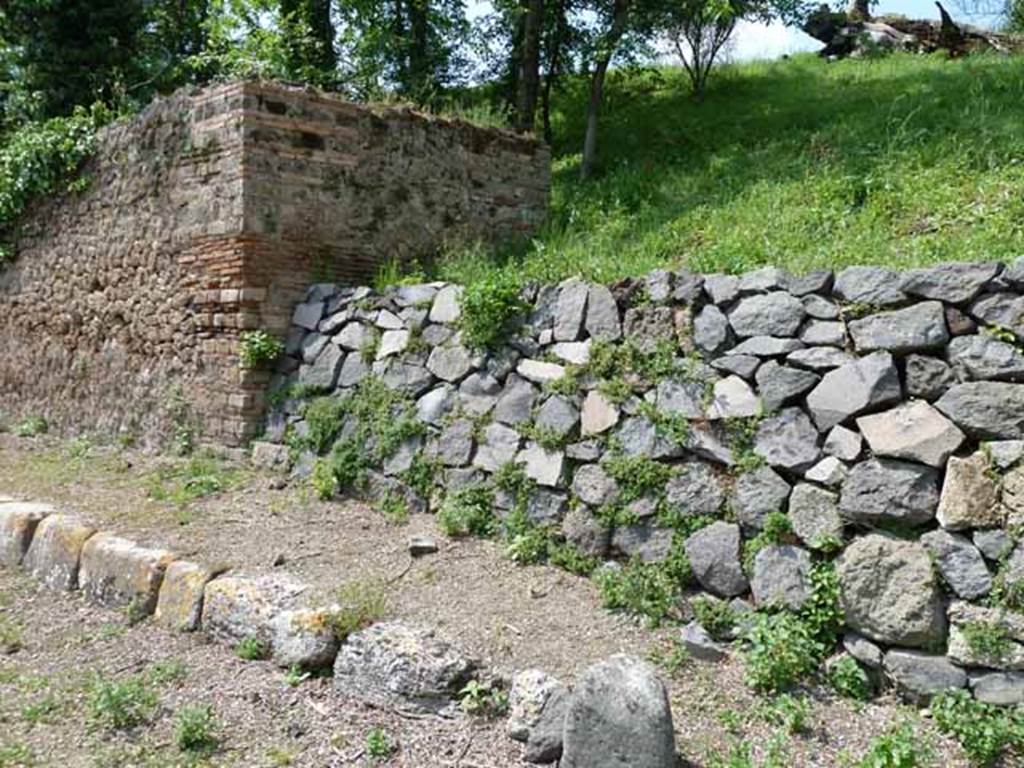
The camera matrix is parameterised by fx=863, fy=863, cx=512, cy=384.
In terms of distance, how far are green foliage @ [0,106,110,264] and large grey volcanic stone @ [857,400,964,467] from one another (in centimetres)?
807

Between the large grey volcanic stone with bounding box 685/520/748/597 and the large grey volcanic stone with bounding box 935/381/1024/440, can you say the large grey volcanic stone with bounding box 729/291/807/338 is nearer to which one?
the large grey volcanic stone with bounding box 935/381/1024/440

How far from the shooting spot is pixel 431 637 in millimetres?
3980

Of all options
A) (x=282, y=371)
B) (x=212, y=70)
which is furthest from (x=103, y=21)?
(x=282, y=371)

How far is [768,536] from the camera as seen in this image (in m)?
4.04

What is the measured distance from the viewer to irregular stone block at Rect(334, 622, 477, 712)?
375cm

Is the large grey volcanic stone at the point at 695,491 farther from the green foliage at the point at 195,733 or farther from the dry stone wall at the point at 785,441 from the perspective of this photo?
the green foliage at the point at 195,733

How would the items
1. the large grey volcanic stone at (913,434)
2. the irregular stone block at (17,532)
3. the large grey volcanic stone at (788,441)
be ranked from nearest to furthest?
the large grey volcanic stone at (913,434) → the large grey volcanic stone at (788,441) → the irregular stone block at (17,532)

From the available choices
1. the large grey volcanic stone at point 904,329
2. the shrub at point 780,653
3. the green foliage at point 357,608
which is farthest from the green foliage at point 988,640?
the green foliage at point 357,608

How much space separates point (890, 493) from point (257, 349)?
15.8 ft

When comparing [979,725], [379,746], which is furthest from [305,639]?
[979,725]

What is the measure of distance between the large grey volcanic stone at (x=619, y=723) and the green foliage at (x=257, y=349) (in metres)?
4.43

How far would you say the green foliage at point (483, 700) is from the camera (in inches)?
145

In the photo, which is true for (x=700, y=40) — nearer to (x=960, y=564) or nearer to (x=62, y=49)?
(x=62, y=49)

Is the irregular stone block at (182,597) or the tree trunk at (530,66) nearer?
the irregular stone block at (182,597)
